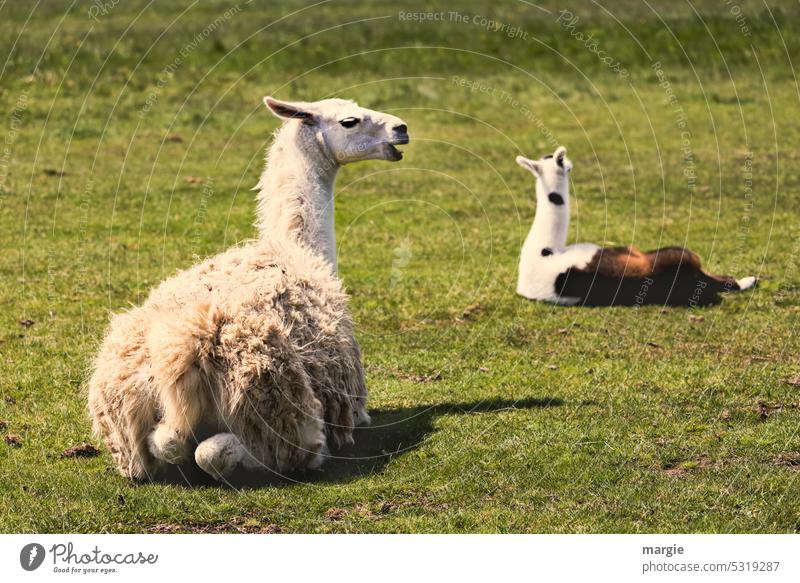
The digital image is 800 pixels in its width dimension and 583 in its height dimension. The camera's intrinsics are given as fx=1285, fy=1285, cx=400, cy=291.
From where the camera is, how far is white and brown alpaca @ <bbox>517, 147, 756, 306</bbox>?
48.7 ft

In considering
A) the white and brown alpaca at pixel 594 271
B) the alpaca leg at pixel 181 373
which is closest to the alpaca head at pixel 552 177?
the white and brown alpaca at pixel 594 271

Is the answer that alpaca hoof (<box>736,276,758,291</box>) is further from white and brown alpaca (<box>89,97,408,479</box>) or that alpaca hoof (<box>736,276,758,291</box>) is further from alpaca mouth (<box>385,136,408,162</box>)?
white and brown alpaca (<box>89,97,408,479</box>)

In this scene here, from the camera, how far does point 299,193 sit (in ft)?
34.7

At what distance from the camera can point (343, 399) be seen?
9609 millimetres

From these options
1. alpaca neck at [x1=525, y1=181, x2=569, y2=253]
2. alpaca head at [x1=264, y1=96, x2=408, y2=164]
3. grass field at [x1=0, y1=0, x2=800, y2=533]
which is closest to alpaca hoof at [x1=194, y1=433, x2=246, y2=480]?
grass field at [x1=0, y1=0, x2=800, y2=533]

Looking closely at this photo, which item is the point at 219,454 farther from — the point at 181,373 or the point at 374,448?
the point at 374,448

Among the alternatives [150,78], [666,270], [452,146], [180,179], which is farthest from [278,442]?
[150,78]

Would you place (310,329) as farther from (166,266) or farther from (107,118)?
(107,118)

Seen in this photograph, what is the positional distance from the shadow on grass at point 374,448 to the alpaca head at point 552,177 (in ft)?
14.8

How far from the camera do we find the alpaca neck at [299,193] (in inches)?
414

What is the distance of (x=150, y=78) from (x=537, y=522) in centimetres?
2142

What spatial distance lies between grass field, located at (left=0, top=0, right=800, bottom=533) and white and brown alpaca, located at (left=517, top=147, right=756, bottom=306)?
1.04 feet

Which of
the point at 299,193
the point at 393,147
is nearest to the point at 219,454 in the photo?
the point at 299,193

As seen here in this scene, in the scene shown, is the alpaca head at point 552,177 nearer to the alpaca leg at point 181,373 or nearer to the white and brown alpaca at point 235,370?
the white and brown alpaca at point 235,370
